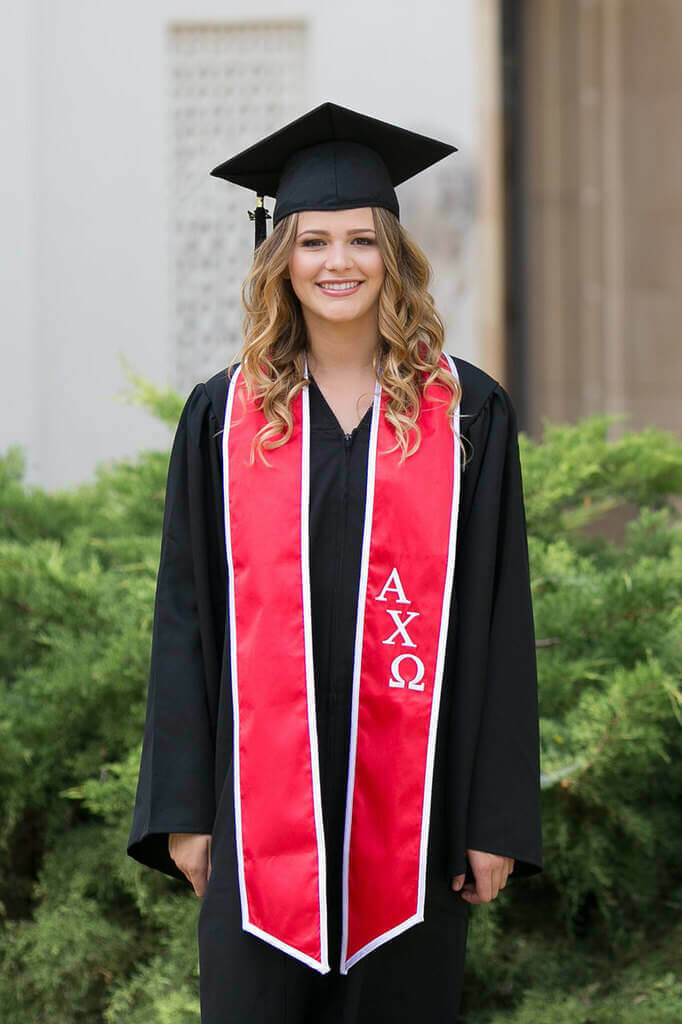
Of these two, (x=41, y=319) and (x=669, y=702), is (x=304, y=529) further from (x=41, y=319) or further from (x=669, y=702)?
(x=41, y=319)

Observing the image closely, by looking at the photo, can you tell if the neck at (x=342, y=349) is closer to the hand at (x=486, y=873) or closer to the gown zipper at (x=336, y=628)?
the gown zipper at (x=336, y=628)

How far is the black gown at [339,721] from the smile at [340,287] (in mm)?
180

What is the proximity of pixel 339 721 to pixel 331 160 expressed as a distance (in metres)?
0.97

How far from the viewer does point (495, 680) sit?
91.3 inches

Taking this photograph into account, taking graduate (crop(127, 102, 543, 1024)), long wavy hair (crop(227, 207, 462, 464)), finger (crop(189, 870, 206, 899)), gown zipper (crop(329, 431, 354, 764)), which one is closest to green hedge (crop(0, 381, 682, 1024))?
finger (crop(189, 870, 206, 899))

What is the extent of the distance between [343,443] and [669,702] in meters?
1.39

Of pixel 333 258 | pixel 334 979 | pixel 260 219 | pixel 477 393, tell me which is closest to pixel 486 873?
pixel 334 979

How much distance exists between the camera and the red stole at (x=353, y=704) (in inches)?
88.1

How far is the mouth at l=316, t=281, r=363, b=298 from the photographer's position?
2322mm

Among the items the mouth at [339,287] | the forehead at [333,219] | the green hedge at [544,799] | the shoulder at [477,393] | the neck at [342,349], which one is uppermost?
the forehead at [333,219]

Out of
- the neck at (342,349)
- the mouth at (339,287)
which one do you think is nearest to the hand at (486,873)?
the neck at (342,349)

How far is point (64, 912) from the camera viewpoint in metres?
3.43

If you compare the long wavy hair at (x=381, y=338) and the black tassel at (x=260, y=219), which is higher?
the black tassel at (x=260, y=219)

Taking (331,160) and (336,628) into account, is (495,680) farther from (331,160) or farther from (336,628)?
(331,160)
